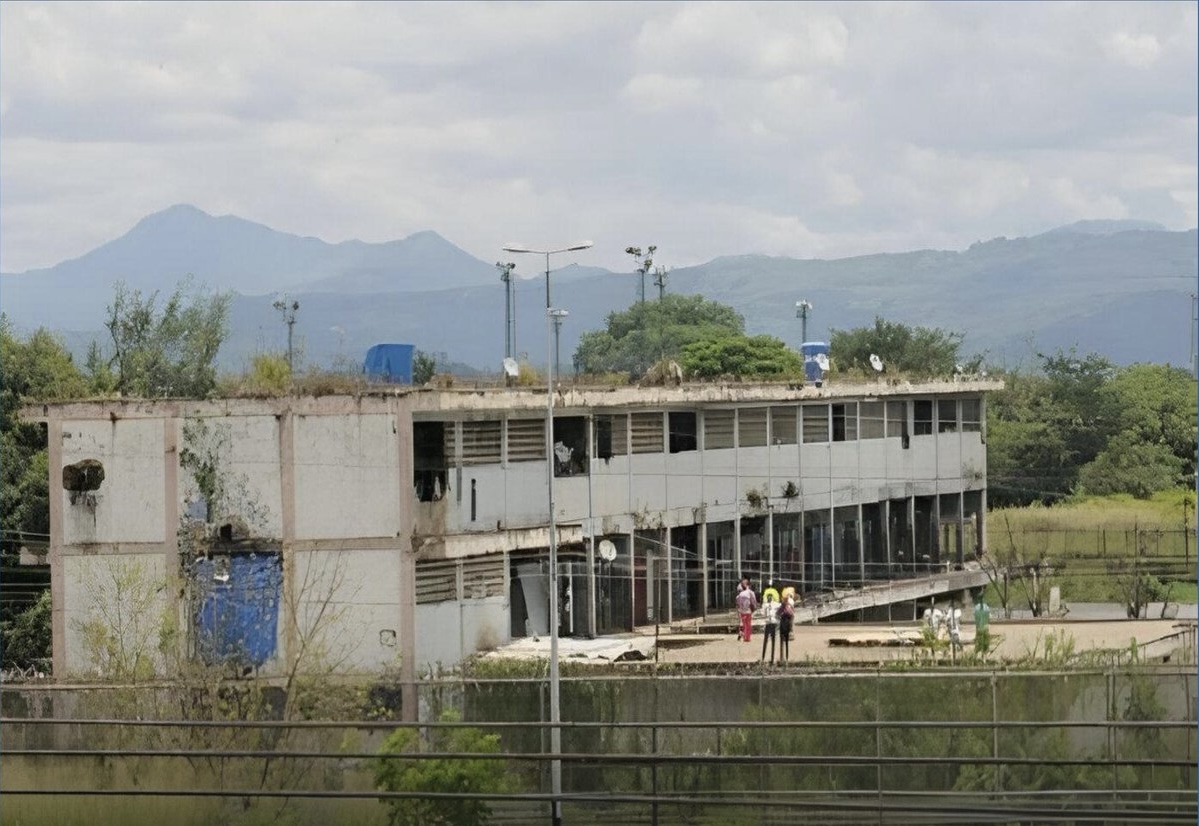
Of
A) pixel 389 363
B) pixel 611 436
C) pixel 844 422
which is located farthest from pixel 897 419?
pixel 389 363

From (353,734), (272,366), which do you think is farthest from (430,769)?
(272,366)

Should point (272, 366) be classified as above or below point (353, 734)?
above

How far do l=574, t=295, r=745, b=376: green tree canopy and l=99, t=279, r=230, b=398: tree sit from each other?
77.7 ft

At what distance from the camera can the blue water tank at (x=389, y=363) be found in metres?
25.9

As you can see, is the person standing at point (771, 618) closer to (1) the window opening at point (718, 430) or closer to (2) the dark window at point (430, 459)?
(2) the dark window at point (430, 459)

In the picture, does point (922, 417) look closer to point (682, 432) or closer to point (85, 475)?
point (682, 432)

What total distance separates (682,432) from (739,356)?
24874 mm

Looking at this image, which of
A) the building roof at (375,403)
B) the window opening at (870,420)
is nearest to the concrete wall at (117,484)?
the building roof at (375,403)

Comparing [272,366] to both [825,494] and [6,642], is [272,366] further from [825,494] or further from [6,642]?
[825,494]

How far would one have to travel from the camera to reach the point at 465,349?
5517 inches

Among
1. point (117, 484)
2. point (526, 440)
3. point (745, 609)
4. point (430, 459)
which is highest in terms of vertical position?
point (526, 440)

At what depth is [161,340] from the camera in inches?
1965

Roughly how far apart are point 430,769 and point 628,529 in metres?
14.2

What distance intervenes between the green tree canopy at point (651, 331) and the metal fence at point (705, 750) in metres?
49.7
